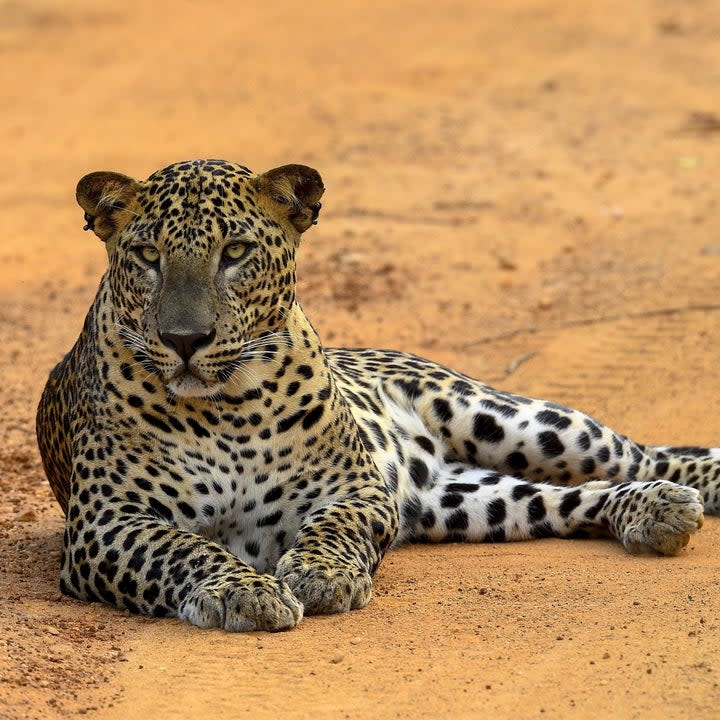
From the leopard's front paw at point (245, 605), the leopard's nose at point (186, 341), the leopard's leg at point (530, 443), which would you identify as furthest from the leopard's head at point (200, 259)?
the leopard's leg at point (530, 443)

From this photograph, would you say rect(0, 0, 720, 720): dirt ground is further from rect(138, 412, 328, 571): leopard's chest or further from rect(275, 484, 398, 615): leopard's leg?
rect(138, 412, 328, 571): leopard's chest

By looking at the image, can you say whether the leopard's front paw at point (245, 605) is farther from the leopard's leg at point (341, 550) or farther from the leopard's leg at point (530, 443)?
the leopard's leg at point (530, 443)

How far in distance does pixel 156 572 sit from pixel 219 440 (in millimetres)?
769

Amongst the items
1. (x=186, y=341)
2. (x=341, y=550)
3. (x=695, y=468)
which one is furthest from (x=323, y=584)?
(x=695, y=468)

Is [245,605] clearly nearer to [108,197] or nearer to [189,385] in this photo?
[189,385]

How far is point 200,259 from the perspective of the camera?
709cm

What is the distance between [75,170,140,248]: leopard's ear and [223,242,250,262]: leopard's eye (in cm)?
50

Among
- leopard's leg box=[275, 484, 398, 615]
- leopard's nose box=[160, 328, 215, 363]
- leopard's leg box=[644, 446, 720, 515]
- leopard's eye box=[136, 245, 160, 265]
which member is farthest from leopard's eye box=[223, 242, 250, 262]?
leopard's leg box=[644, 446, 720, 515]

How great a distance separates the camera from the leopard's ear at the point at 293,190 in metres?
7.42

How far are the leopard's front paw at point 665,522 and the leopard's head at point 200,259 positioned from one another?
1.97 m

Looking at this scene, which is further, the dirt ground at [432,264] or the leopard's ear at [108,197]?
the leopard's ear at [108,197]

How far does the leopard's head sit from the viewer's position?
6988 mm

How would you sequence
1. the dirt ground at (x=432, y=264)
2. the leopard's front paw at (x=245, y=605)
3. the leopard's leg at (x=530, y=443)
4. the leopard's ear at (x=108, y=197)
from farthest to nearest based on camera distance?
the leopard's leg at (x=530, y=443)
the leopard's ear at (x=108, y=197)
the leopard's front paw at (x=245, y=605)
the dirt ground at (x=432, y=264)

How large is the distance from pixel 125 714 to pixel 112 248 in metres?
2.38
